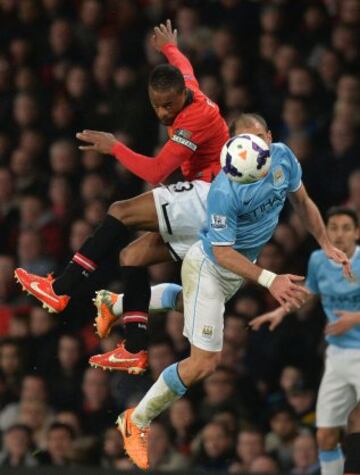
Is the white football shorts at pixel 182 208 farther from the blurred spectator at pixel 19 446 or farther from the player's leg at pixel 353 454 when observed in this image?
the blurred spectator at pixel 19 446

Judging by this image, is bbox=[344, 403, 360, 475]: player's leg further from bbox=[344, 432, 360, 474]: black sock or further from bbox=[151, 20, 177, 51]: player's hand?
bbox=[151, 20, 177, 51]: player's hand

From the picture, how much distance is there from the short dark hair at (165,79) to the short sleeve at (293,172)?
646 millimetres

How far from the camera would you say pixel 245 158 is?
7.39 meters

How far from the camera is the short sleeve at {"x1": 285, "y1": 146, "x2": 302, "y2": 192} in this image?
788cm

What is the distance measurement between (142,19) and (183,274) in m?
4.83

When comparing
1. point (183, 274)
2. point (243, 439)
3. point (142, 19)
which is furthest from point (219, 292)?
point (142, 19)

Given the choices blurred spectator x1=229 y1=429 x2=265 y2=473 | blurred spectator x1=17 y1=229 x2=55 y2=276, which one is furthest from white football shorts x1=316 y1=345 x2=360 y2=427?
blurred spectator x1=17 y1=229 x2=55 y2=276

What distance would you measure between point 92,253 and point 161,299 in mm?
597

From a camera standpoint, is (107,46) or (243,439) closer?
(243,439)

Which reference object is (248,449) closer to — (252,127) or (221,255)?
(221,255)

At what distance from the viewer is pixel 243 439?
9.71 m

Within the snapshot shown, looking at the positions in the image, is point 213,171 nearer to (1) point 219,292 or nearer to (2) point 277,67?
(1) point 219,292

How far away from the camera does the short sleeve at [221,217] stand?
756 centimetres

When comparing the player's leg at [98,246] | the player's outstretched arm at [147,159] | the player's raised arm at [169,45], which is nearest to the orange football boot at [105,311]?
the player's leg at [98,246]
